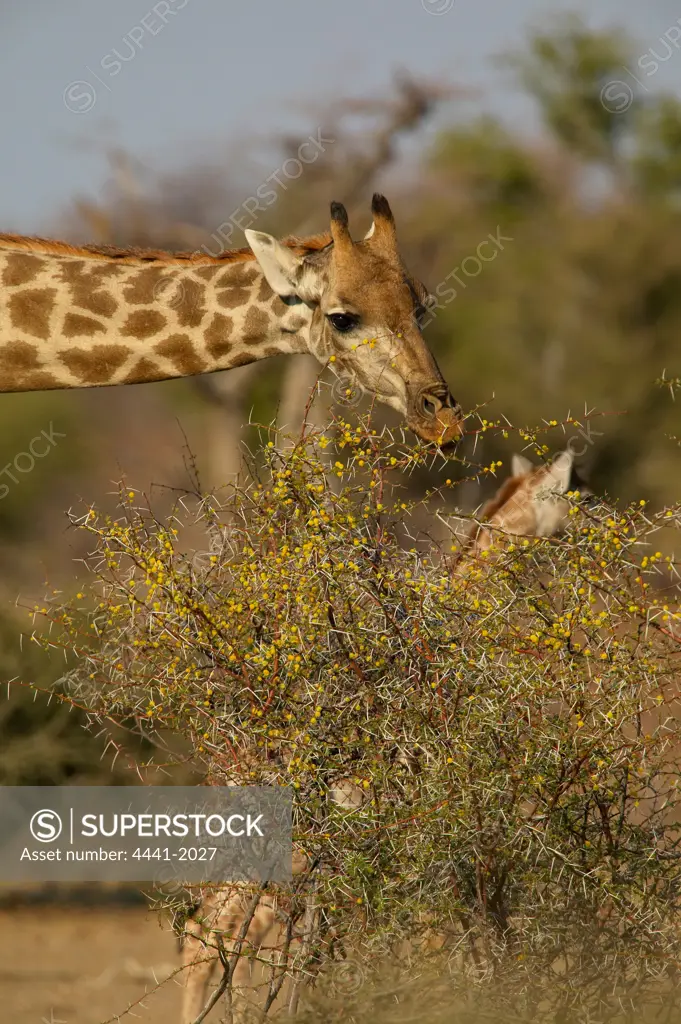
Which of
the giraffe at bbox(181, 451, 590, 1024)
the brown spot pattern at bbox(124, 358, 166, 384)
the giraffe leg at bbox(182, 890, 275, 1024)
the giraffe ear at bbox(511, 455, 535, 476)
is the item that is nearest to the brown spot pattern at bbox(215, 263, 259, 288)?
the brown spot pattern at bbox(124, 358, 166, 384)

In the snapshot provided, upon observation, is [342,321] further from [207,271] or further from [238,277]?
[207,271]

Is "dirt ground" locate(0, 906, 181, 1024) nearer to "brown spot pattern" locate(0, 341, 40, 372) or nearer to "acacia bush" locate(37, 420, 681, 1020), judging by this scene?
"brown spot pattern" locate(0, 341, 40, 372)

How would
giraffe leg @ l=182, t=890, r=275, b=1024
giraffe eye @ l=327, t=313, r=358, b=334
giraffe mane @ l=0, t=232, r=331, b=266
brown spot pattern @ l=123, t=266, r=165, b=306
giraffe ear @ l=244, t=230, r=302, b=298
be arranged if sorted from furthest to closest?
giraffe mane @ l=0, t=232, r=331, b=266, brown spot pattern @ l=123, t=266, r=165, b=306, giraffe ear @ l=244, t=230, r=302, b=298, giraffe eye @ l=327, t=313, r=358, b=334, giraffe leg @ l=182, t=890, r=275, b=1024

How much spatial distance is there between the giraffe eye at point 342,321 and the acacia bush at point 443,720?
1.11m

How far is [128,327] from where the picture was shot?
6426 millimetres

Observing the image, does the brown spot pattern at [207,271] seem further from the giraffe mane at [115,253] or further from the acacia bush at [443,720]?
the acacia bush at [443,720]

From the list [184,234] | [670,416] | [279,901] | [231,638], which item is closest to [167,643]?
[231,638]

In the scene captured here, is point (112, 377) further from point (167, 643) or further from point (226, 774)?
point (226, 774)

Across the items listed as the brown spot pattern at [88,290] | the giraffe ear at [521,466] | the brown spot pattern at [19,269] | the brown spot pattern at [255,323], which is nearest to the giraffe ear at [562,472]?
the giraffe ear at [521,466]

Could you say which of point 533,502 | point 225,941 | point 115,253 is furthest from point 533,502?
point 225,941

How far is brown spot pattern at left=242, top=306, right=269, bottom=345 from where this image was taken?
6367 mm

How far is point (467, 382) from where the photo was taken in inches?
862

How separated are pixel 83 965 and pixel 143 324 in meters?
5.21

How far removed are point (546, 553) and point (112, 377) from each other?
2457 mm
